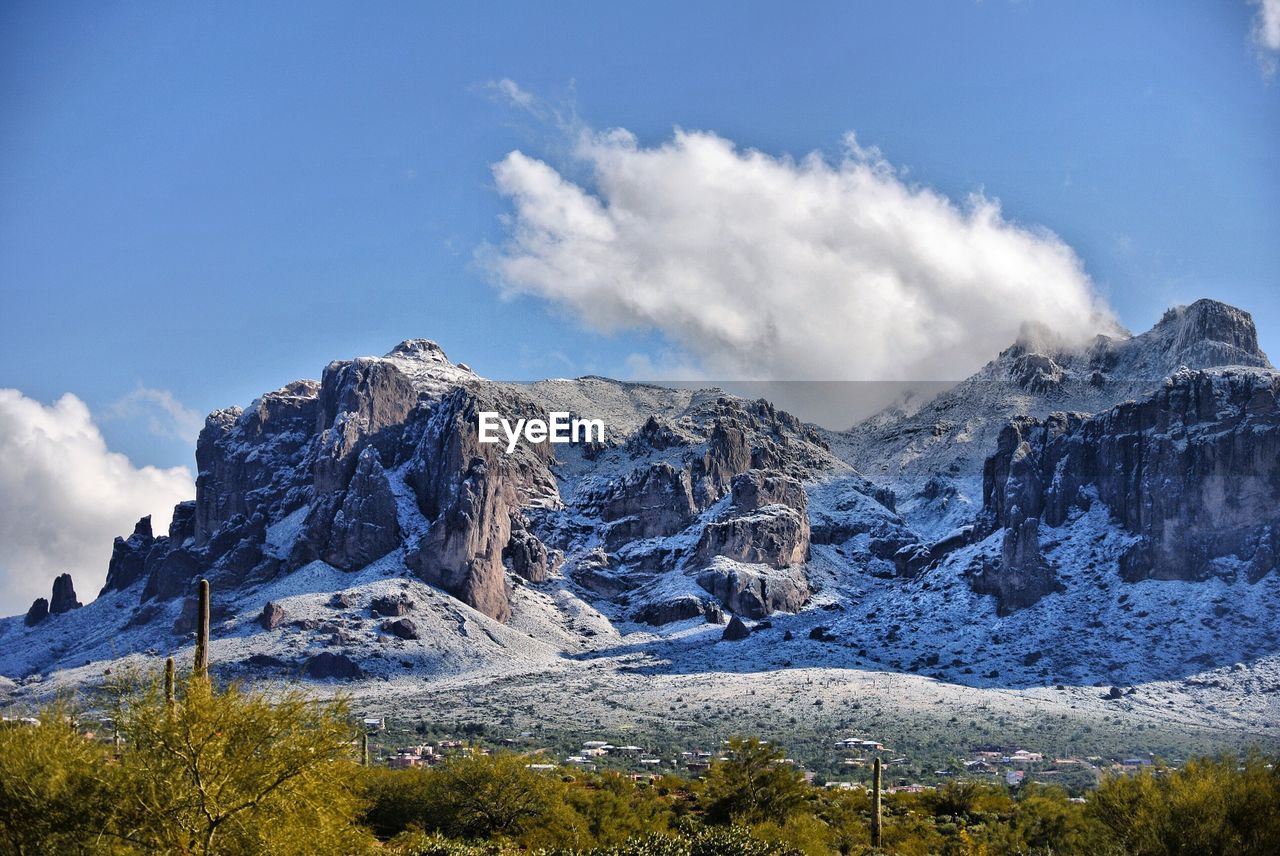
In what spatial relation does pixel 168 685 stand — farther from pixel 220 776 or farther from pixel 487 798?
pixel 487 798

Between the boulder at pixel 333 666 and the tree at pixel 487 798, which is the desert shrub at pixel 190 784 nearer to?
the tree at pixel 487 798

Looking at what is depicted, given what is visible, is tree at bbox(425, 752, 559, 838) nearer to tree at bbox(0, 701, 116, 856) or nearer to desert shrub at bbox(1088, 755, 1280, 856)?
desert shrub at bbox(1088, 755, 1280, 856)

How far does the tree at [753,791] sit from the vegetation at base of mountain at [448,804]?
0.29 feet

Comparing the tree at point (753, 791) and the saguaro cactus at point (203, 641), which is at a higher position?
the saguaro cactus at point (203, 641)

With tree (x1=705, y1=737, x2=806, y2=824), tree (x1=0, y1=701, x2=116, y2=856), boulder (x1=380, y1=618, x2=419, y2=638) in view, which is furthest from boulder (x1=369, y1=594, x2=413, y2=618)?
tree (x1=0, y1=701, x2=116, y2=856)

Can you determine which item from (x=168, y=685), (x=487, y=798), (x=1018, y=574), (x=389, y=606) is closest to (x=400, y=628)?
(x=389, y=606)

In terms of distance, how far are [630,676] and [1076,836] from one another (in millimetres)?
132200

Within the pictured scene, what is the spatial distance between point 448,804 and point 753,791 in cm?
1438

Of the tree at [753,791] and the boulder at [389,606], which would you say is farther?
the boulder at [389,606]

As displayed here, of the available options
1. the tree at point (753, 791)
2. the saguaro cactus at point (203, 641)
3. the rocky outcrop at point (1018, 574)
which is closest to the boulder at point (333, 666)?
the rocky outcrop at point (1018, 574)

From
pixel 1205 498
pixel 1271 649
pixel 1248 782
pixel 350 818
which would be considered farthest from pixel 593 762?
pixel 1205 498

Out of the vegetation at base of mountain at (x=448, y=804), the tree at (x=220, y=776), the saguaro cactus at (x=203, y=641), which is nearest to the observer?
the tree at (x=220, y=776)

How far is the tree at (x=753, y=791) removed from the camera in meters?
52.0

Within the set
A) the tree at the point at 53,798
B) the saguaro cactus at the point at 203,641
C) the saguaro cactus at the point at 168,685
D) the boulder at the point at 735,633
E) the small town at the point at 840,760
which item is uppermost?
the saguaro cactus at the point at 203,641
